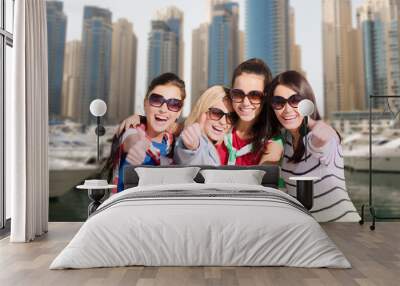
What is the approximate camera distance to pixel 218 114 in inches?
249

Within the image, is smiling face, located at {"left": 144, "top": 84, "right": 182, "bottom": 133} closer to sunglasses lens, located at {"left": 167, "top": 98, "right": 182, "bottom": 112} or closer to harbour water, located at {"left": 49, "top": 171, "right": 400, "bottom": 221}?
sunglasses lens, located at {"left": 167, "top": 98, "right": 182, "bottom": 112}

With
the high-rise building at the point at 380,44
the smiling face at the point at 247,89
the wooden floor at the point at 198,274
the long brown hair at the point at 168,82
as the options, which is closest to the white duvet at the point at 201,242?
the wooden floor at the point at 198,274

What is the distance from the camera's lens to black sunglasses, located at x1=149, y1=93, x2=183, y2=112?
6.37 metres

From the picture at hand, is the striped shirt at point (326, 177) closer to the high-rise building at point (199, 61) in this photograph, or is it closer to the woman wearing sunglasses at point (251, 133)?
the woman wearing sunglasses at point (251, 133)

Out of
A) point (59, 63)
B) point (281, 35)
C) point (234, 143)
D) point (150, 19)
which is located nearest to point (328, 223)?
point (234, 143)

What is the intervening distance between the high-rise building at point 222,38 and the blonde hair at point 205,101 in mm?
182

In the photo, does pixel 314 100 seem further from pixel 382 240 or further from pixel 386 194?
pixel 382 240

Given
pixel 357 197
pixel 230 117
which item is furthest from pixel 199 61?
pixel 357 197

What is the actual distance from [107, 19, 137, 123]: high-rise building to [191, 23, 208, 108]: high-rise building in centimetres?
84

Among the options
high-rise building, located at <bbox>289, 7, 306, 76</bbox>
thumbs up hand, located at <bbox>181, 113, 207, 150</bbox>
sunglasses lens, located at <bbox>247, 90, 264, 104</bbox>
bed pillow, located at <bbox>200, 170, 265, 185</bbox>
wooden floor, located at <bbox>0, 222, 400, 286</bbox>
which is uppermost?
high-rise building, located at <bbox>289, 7, 306, 76</bbox>

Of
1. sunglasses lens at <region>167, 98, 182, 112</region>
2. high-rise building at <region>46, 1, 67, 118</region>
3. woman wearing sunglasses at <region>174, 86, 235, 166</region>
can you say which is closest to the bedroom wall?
high-rise building at <region>46, 1, 67, 118</region>

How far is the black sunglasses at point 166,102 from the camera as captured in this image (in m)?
6.37

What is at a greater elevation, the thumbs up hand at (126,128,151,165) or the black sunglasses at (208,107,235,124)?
the black sunglasses at (208,107,235,124)

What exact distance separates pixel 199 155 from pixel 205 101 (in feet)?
2.51
